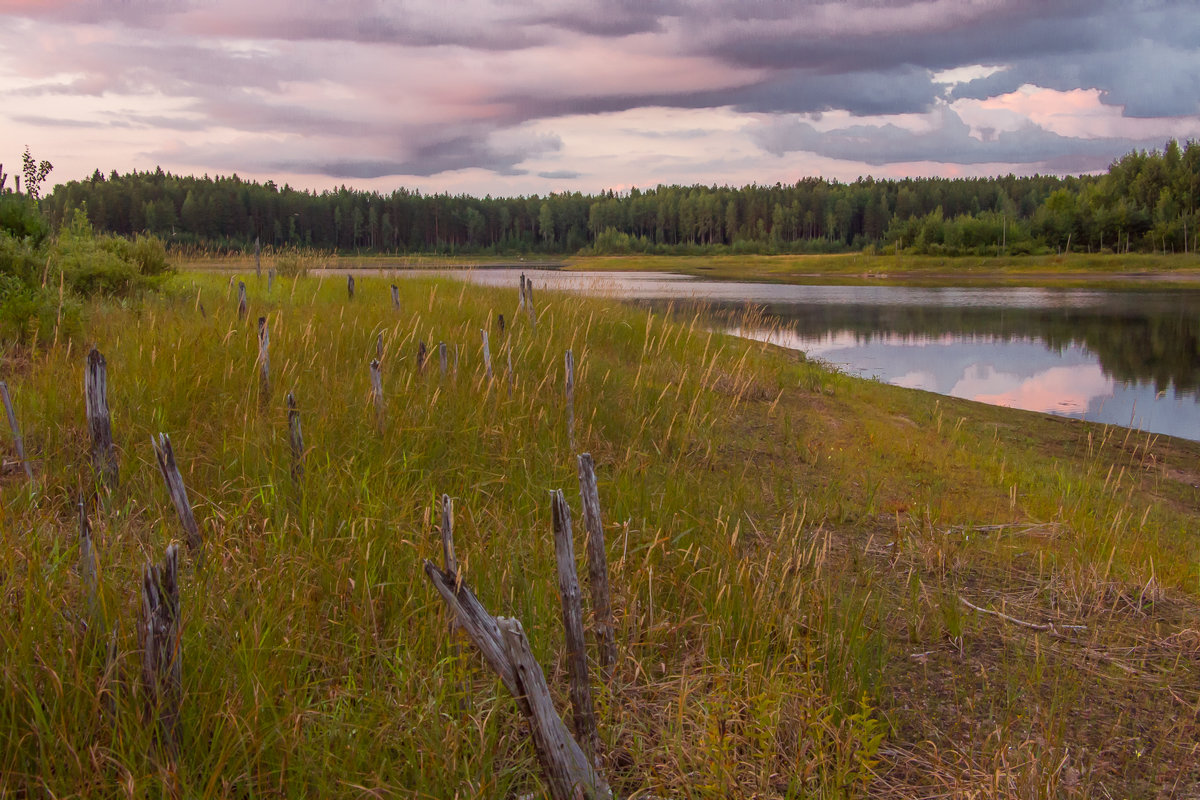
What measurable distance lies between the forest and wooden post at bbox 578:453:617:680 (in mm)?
53246

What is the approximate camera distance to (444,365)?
6.27 meters

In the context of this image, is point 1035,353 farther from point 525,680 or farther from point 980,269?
point 980,269

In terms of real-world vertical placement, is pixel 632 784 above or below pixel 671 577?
below

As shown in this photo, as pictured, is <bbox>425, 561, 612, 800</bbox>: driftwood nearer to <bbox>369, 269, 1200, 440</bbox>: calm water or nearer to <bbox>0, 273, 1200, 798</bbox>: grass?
<bbox>0, 273, 1200, 798</bbox>: grass

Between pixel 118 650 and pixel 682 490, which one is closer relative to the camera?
pixel 118 650

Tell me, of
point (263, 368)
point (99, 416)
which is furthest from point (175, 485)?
point (263, 368)

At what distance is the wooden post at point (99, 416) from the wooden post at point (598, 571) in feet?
8.27

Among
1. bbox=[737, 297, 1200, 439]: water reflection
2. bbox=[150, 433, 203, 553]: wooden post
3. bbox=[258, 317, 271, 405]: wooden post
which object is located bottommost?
bbox=[737, 297, 1200, 439]: water reflection

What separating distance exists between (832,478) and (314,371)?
501 centimetres

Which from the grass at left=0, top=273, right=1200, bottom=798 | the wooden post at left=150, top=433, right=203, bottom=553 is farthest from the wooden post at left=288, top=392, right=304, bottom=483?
the wooden post at left=150, top=433, right=203, bottom=553

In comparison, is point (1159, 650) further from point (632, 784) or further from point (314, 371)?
point (314, 371)

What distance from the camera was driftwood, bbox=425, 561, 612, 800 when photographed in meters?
2.17

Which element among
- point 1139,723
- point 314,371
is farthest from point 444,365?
point 1139,723

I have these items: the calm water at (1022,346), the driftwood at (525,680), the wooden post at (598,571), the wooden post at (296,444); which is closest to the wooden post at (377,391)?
the wooden post at (296,444)
